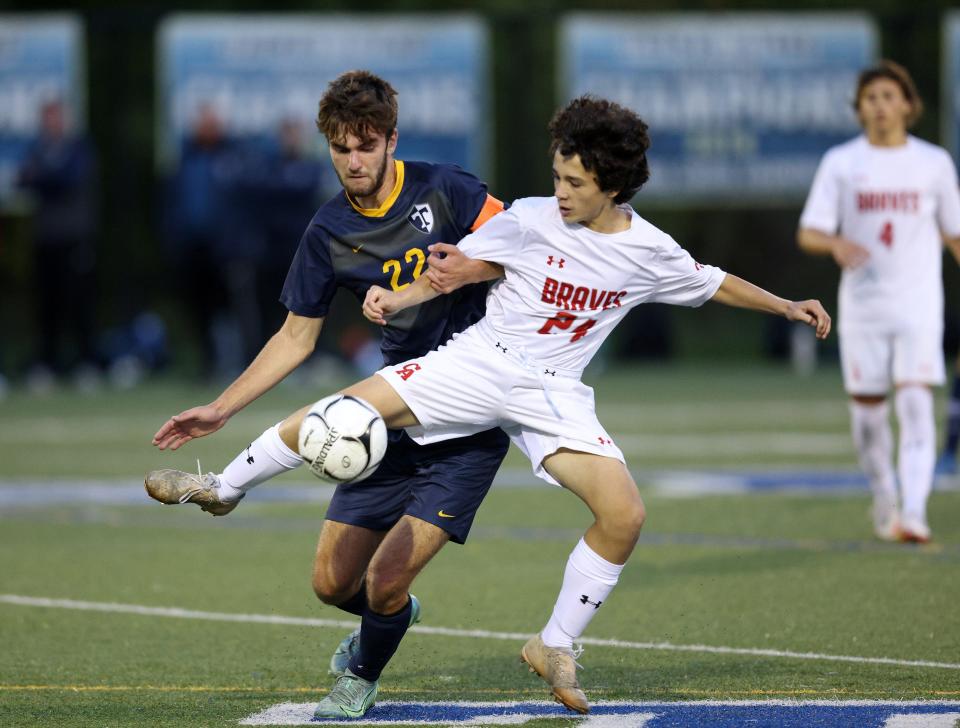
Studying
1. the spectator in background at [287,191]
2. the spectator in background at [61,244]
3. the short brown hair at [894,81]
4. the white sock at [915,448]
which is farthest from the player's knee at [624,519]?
the spectator in background at [61,244]

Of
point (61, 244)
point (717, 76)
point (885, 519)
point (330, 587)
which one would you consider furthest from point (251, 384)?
point (717, 76)

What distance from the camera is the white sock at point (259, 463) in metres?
5.50

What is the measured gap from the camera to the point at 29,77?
20.4 metres

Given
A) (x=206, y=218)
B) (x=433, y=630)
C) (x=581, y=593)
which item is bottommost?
(x=206, y=218)

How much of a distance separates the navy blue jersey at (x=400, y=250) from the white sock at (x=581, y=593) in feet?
3.00

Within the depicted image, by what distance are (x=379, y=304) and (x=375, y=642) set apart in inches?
43.4

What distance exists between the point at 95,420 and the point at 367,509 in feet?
36.5

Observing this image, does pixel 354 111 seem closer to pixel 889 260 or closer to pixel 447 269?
pixel 447 269

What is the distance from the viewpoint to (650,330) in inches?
884

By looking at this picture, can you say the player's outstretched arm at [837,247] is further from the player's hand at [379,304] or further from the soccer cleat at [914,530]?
the player's hand at [379,304]

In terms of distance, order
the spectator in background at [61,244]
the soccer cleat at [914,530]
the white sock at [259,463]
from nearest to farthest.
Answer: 1. the white sock at [259,463]
2. the soccer cleat at [914,530]
3. the spectator in background at [61,244]

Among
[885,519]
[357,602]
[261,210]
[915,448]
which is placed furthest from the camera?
[261,210]

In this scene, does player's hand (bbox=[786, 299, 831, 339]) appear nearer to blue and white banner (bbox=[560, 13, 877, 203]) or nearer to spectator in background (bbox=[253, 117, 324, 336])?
spectator in background (bbox=[253, 117, 324, 336])

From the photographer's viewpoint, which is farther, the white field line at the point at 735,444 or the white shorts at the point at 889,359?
the white field line at the point at 735,444
